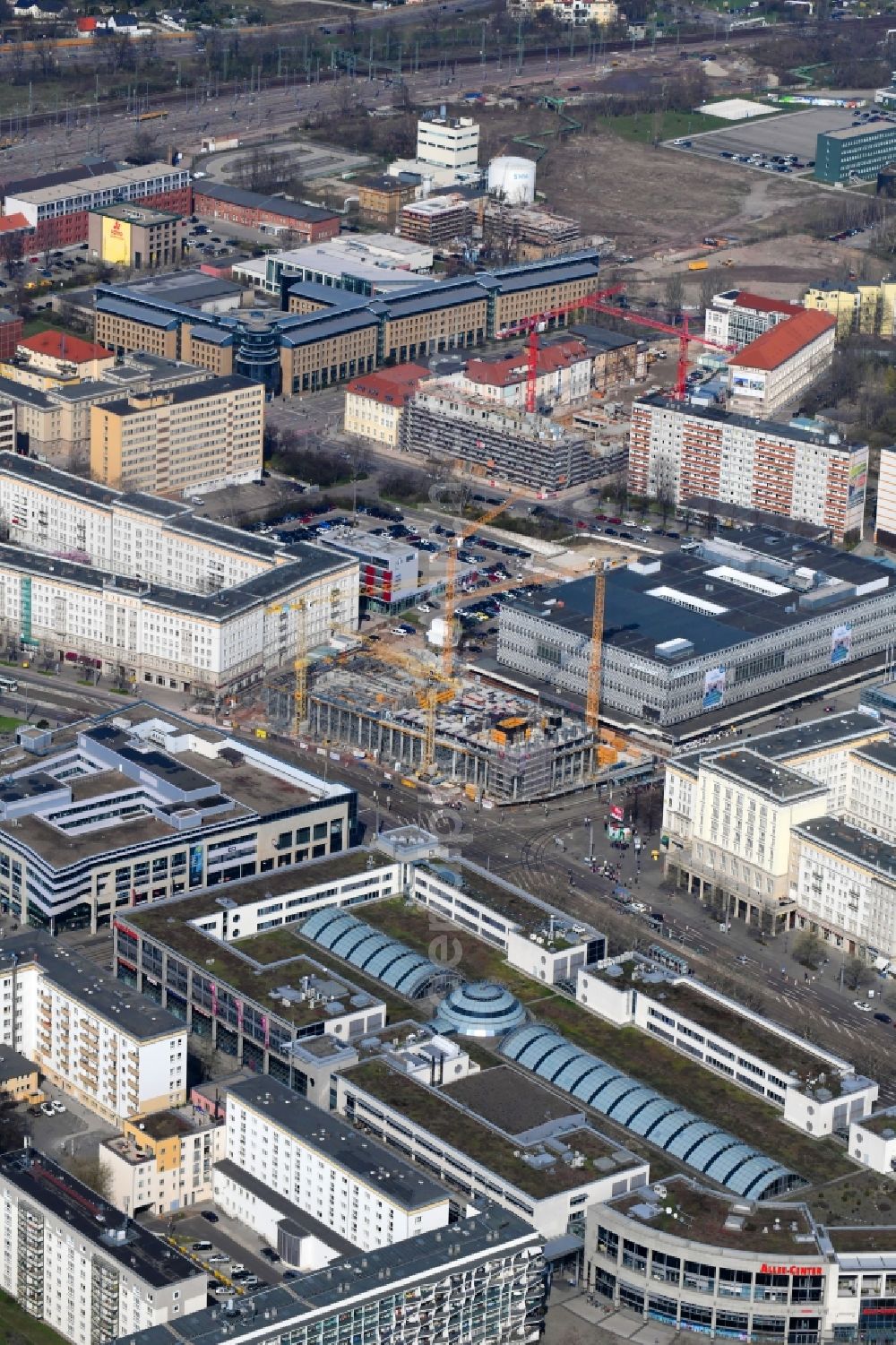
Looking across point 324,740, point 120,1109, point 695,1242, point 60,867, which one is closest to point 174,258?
point 324,740


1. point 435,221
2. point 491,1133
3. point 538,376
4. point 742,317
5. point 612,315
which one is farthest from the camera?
point 435,221

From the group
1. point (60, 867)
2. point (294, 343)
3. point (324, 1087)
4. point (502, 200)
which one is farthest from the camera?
point (502, 200)

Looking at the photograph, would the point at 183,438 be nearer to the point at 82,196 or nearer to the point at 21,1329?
the point at 82,196

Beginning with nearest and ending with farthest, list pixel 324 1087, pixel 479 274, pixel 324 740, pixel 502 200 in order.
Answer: pixel 324 1087, pixel 324 740, pixel 479 274, pixel 502 200

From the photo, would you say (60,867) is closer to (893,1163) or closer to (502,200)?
(893,1163)

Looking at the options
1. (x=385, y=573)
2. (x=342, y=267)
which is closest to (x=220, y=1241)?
(x=385, y=573)

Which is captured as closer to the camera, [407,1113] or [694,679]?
[407,1113]
